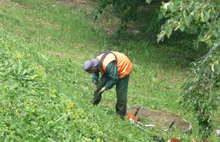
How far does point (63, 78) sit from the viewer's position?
8.32m

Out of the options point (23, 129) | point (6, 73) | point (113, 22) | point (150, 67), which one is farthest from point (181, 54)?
point (23, 129)

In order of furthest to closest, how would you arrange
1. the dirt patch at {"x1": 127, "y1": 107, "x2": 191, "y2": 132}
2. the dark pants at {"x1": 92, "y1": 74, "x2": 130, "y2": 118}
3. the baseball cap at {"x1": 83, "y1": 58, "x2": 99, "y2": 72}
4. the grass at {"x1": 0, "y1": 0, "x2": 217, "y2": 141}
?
the dirt patch at {"x1": 127, "y1": 107, "x2": 191, "y2": 132}
the dark pants at {"x1": 92, "y1": 74, "x2": 130, "y2": 118}
the baseball cap at {"x1": 83, "y1": 58, "x2": 99, "y2": 72}
the grass at {"x1": 0, "y1": 0, "x2": 217, "y2": 141}

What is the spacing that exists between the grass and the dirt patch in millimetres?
424

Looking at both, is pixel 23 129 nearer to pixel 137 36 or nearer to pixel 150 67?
pixel 150 67

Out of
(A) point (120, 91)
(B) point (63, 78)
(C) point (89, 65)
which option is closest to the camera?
(C) point (89, 65)

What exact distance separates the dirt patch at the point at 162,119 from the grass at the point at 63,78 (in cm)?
42

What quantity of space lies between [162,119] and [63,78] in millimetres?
3255

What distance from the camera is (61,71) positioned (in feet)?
29.3

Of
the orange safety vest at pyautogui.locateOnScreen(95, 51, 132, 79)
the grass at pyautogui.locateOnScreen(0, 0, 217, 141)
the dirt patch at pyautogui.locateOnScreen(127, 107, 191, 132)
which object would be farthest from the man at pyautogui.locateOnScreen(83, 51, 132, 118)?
the dirt patch at pyautogui.locateOnScreen(127, 107, 191, 132)

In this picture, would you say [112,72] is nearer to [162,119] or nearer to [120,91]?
[120,91]

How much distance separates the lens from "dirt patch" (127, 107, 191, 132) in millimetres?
7907

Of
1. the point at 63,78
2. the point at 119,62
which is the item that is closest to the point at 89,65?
the point at 119,62

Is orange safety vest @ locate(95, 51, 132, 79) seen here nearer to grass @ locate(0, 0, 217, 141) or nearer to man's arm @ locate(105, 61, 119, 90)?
man's arm @ locate(105, 61, 119, 90)

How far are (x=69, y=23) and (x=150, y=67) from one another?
5.17 m
